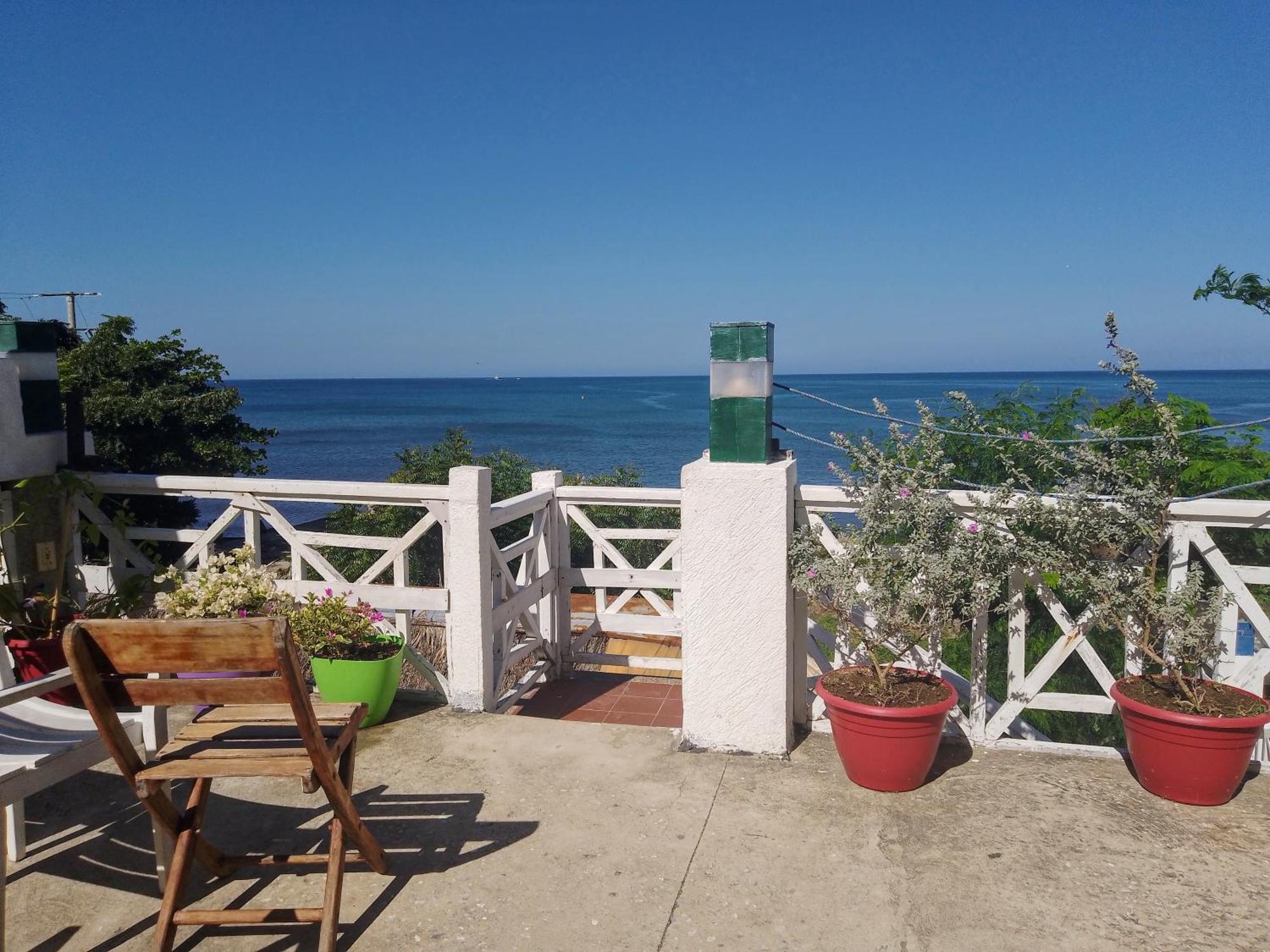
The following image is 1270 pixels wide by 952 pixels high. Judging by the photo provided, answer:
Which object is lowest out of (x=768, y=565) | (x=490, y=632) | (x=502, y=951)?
(x=502, y=951)

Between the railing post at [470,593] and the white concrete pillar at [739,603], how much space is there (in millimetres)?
1079

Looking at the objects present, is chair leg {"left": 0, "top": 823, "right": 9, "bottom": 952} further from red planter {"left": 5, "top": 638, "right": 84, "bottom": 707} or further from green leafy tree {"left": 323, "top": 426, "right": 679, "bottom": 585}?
green leafy tree {"left": 323, "top": 426, "right": 679, "bottom": 585}

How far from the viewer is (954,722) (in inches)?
157

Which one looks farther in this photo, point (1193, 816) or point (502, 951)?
point (1193, 816)

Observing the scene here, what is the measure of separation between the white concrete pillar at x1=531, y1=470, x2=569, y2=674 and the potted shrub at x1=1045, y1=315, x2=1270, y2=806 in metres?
2.79

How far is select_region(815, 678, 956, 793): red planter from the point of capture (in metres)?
3.35

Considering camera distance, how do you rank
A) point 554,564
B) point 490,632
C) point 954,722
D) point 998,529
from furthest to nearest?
point 554,564 < point 490,632 < point 954,722 < point 998,529

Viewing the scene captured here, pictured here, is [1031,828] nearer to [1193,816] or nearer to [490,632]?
[1193,816]

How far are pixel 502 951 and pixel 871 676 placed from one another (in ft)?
6.07

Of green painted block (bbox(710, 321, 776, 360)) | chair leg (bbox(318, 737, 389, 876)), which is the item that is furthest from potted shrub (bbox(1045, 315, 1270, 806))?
chair leg (bbox(318, 737, 389, 876))

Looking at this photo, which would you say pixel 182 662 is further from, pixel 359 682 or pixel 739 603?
pixel 739 603

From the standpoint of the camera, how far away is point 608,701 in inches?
214

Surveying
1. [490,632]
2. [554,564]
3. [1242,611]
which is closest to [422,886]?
[490,632]

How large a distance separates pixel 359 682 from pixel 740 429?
7.08ft
